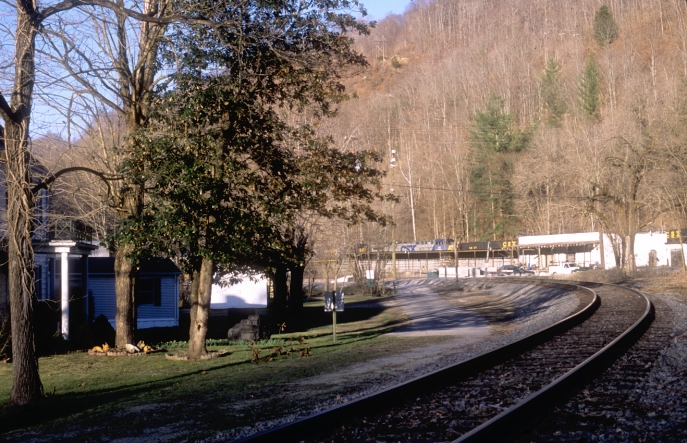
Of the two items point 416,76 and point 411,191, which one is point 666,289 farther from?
point 416,76

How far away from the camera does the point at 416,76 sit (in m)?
141

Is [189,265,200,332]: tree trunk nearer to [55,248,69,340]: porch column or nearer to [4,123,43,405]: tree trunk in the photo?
[55,248,69,340]: porch column

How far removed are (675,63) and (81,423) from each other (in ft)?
345

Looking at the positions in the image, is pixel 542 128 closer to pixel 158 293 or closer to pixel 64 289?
pixel 158 293

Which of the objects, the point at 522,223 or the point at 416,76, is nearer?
the point at 522,223

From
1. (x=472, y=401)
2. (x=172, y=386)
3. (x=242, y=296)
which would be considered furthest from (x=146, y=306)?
(x=472, y=401)

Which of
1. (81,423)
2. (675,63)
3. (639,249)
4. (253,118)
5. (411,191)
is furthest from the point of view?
(675,63)

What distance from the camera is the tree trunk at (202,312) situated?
1733cm

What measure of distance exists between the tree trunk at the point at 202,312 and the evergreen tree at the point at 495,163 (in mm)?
69551

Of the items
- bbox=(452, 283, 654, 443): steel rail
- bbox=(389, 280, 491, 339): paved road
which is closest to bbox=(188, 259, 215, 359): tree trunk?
bbox=(389, 280, 491, 339): paved road

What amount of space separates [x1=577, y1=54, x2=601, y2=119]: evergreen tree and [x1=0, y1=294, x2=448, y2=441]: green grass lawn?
76259mm

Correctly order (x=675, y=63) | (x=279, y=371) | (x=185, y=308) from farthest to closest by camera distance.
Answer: (x=675, y=63), (x=185, y=308), (x=279, y=371)

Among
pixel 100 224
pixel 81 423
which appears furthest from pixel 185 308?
pixel 81 423

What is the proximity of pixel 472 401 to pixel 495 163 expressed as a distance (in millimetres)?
80229
